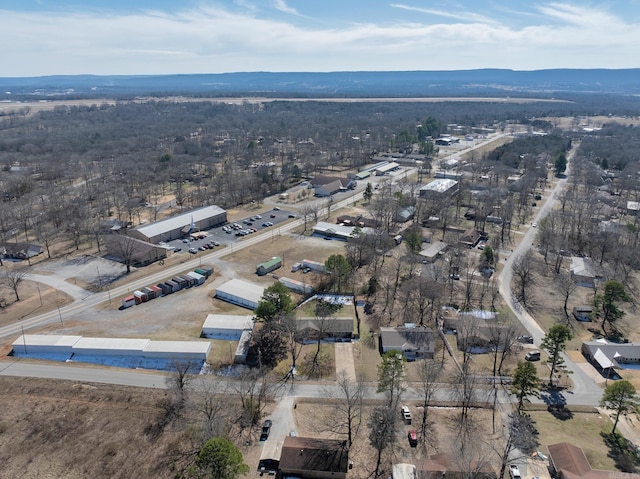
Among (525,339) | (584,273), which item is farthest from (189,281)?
(584,273)

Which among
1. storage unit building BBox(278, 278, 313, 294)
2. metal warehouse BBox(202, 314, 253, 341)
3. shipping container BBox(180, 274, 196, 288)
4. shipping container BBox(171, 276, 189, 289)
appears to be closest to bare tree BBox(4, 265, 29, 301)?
shipping container BBox(171, 276, 189, 289)

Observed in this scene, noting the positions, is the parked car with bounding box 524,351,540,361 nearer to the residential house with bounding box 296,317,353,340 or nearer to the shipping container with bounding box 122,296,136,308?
the residential house with bounding box 296,317,353,340

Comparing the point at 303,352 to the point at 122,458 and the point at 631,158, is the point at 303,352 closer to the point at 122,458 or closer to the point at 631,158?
the point at 122,458

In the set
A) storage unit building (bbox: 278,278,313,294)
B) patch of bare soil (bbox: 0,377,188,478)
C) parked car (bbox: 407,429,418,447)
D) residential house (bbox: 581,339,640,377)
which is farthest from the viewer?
storage unit building (bbox: 278,278,313,294)

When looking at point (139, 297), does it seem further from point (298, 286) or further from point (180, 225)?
point (180, 225)

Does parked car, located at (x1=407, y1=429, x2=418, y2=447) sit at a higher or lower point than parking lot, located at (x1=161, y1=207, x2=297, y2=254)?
lower

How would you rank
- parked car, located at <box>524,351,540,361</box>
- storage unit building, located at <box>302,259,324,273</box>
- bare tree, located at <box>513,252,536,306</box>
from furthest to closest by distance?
storage unit building, located at <box>302,259,324,273</box> < bare tree, located at <box>513,252,536,306</box> < parked car, located at <box>524,351,540,361</box>

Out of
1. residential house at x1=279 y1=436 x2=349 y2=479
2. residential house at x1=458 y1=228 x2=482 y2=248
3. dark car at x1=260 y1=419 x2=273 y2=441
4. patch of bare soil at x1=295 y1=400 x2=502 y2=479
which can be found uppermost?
residential house at x1=458 y1=228 x2=482 y2=248
